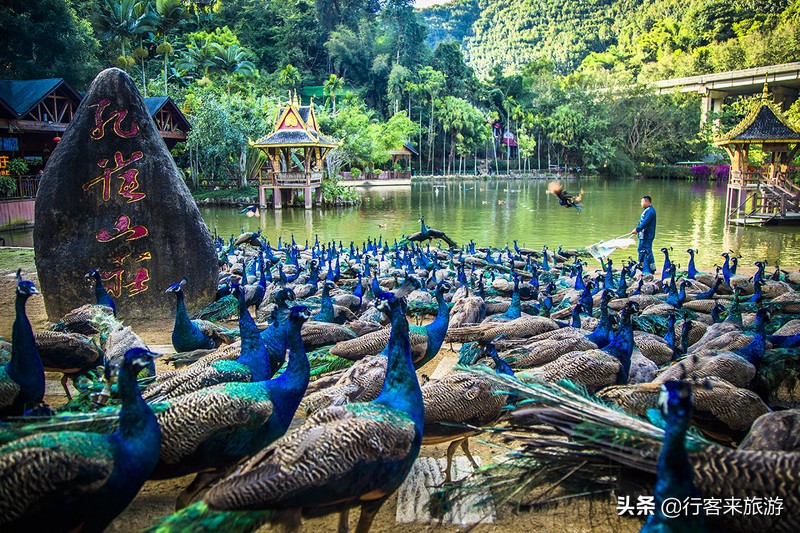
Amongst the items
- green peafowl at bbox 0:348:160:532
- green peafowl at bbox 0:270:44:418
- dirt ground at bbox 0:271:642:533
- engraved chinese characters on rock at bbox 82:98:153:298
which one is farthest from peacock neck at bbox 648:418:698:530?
engraved chinese characters on rock at bbox 82:98:153:298

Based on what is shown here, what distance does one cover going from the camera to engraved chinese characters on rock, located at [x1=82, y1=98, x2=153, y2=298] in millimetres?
8250

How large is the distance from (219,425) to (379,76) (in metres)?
65.1

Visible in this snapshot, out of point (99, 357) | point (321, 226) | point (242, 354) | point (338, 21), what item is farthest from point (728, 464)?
point (338, 21)

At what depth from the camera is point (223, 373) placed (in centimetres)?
452

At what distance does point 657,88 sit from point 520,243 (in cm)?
5109

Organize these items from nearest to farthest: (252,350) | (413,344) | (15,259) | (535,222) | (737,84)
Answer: (252,350)
(413,344)
(15,259)
(535,222)
(737,84)

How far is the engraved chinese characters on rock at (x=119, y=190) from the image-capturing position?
8.25m

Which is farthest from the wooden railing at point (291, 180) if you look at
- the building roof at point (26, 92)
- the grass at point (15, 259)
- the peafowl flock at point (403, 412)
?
the peafowl flock at point (403, 412)

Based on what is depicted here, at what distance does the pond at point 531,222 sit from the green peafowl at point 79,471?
15484 mm

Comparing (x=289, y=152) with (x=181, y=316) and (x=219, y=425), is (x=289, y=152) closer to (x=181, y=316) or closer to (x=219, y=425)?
(x=181, y=316)

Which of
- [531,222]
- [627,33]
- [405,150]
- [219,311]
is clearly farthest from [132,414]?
[627,33]

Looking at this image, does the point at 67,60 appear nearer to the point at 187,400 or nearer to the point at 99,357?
the point at 99,357


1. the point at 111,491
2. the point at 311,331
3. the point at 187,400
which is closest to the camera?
the point at 111,491

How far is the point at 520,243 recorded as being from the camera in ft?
67.0
